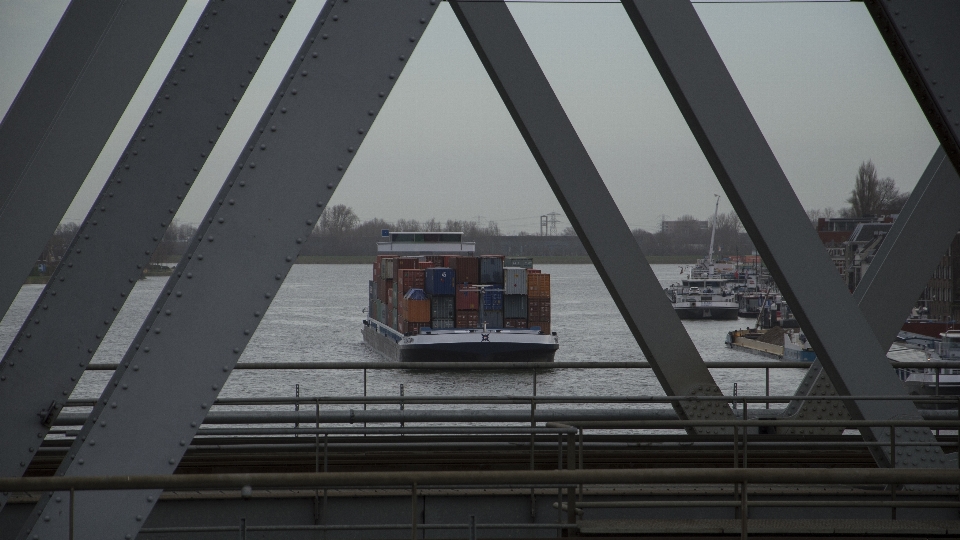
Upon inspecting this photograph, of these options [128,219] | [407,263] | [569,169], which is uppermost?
[569,169]

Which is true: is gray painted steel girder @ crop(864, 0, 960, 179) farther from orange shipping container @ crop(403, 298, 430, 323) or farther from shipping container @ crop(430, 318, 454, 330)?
shipping container @ crop(430, 318, 454, 330)

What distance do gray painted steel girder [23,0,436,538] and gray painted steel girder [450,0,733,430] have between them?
2.59 metres

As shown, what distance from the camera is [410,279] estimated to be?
52.6 meters

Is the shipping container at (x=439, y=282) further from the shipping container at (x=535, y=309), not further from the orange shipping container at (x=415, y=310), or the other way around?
the shipping container at (x=535, y=309)

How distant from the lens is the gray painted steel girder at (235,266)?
230 cm

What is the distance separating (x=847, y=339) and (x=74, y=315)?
3.22m

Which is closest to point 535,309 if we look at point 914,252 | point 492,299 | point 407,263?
point 492,299

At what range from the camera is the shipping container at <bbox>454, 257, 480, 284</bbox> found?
169ft

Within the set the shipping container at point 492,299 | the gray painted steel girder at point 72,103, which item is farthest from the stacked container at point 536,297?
the gray painted steel girder at point 72,103

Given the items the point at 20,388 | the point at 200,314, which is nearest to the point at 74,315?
the point at 20,388

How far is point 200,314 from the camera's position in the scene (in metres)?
2.31

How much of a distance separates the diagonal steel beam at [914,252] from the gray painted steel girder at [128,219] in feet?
12.8

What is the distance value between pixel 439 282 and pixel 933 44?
165ft

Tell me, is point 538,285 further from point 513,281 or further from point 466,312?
point 466,312
